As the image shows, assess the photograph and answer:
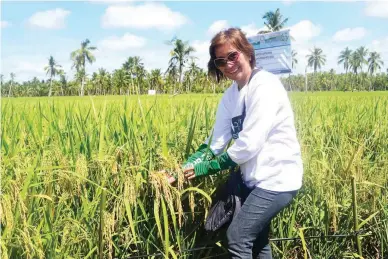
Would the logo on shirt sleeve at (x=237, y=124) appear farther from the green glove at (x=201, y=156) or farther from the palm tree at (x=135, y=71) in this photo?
the palm tree at (x=135, y=71)

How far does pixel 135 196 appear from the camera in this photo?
5.60 ft

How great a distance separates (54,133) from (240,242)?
1.18 metres

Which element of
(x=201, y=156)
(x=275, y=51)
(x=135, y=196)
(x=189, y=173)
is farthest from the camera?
(x=275, y=51)

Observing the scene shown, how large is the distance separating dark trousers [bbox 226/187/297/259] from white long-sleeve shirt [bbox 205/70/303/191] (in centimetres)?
4

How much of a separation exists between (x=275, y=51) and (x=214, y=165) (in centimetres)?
122

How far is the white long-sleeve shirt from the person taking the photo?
5.62 feet

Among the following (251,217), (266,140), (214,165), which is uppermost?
(266,140)

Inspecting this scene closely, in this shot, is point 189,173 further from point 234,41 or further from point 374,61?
point 374,61

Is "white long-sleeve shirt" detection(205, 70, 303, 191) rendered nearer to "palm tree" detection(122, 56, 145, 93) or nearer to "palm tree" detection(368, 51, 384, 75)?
"palm tree" detection(122, 56, 145, 93)

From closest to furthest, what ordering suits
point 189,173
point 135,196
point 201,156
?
1. point 135,196
2. point 189,173
3. point 201,156

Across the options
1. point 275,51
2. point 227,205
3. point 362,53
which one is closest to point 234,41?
point 227,205

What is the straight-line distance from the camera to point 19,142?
2125 millimetres

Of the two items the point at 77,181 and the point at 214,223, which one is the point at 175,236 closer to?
the point at 214,223

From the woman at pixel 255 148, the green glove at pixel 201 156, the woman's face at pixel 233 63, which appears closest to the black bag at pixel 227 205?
the woman at pixel 255 148
